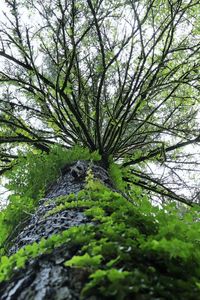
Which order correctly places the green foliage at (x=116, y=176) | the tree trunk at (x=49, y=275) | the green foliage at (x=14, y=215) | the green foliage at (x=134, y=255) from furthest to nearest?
the green foliage at (x=116, y=176) < the green foliage at (x=14, y=215) < the tree trunk at (x=49, y=275) < the green foliage at (x=134, y=255)

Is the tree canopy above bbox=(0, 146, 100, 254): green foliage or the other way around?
above

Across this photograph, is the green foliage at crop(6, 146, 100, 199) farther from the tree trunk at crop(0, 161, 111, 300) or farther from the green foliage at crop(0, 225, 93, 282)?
the green foliage at crop(0, 225, 93, 282)

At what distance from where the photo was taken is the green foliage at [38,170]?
3327 millimetres

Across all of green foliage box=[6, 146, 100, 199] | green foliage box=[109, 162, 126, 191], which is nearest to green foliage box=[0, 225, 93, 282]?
green foliage box=[6, 146, 100, 199]

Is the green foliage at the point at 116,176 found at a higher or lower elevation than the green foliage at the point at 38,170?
higher

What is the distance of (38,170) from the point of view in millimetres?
3459

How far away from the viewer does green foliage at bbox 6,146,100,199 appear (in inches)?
131

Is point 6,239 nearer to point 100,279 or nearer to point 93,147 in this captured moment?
point 100,279

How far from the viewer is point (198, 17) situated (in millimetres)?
5098

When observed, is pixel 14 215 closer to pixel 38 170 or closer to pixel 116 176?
pixel 38 170

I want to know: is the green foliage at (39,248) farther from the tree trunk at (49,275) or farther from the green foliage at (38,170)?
the green foliage at (38,170)

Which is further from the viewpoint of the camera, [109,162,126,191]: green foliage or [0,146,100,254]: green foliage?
[109,162,126,191]: green foliage

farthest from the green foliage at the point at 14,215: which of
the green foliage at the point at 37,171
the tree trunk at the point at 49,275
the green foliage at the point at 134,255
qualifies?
the green foliage at the point at 134,255

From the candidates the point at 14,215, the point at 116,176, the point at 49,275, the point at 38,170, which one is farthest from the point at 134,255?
the point at 116,176
